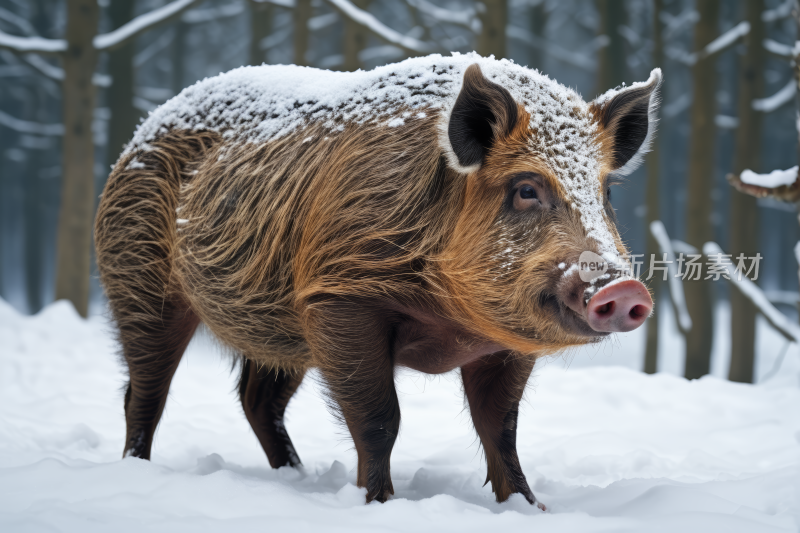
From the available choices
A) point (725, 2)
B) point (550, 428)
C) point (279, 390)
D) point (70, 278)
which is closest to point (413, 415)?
point (550, 428)

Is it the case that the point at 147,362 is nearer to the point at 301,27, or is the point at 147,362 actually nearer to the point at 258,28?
the point at 301,27

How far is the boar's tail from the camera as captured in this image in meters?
3.81

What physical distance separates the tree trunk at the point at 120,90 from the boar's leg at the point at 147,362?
5.68 meters

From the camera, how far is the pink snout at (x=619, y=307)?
2.24 m

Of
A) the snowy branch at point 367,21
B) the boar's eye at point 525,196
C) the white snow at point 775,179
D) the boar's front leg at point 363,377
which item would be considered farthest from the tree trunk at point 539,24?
the boar's front leg at point 363,377

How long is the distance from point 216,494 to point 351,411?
24.6 inches

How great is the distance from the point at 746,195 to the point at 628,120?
479 centimetres

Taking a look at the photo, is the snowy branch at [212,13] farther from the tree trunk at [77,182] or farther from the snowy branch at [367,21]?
the snowy branch at [367,21]

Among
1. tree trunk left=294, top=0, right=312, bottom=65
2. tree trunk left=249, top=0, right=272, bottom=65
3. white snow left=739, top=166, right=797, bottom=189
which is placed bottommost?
white snow left=739, top=166, right=797, bottom=189

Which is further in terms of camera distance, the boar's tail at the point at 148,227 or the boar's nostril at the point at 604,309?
the boar's tail at the point at 148,227

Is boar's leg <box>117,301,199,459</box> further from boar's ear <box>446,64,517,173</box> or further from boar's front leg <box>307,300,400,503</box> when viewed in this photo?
boar's ear <box>446,64,517,173</box>

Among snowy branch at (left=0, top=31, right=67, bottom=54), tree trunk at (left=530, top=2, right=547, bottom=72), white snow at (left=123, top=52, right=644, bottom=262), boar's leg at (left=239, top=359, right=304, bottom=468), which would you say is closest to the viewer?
white snow at (left=123, top=52, right=644, bottom=262)

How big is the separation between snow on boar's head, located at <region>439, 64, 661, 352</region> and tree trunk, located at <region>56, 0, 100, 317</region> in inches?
287

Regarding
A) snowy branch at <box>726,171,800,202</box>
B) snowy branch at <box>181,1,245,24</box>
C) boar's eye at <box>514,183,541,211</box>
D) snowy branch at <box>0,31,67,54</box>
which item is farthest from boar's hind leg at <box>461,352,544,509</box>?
snowy branch at <box>181,1,245,24</box>
